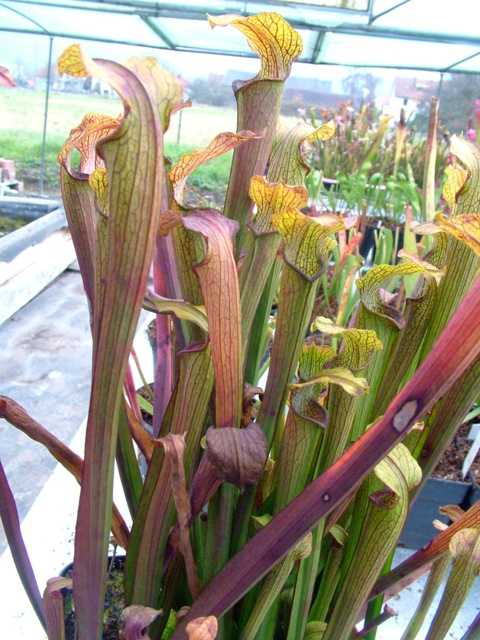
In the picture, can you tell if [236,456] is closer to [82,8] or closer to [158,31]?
[82,8]

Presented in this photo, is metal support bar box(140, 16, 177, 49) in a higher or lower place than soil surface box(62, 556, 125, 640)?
higher

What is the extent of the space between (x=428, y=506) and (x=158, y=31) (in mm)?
2863

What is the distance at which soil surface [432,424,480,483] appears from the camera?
90 cm

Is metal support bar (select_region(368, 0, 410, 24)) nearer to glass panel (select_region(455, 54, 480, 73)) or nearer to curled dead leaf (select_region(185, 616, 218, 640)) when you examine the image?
glass panel (select_region(455, 54, 480, 73))

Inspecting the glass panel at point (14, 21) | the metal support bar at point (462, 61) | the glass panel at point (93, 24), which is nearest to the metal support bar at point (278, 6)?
the glass panel at point (93, 24)

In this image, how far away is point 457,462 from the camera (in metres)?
0.94

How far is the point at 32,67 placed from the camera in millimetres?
3736

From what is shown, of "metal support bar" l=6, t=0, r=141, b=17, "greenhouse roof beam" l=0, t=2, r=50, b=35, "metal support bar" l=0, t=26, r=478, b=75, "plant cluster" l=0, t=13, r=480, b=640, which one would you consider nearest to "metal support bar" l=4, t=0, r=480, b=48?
"metal support bar" l=6, t=0, r=141, b=17

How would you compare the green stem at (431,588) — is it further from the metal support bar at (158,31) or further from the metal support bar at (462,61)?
the metal support bar at (462,61)

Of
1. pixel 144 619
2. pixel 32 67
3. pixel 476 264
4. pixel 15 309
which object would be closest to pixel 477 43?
pixel 15 309

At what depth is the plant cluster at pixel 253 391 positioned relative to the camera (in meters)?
0.24

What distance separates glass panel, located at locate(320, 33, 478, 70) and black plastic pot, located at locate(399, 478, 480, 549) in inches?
98.0

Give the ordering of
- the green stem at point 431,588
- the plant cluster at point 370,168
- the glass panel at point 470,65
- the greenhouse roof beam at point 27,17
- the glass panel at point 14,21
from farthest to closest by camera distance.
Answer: the glass panel at point 470,65 < the glass panel at point 14,21 < the greenhouse roof beam at point 27,17 < the plant cluster at point 370,168 < the green stem at point 431,588

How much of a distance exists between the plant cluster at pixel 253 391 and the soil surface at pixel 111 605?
0.10 metres
